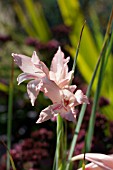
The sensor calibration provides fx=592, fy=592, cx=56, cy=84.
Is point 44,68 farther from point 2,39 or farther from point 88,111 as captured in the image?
point 2,39

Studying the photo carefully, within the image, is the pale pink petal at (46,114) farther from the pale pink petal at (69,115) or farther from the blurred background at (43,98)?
the blurred background at (43,98)

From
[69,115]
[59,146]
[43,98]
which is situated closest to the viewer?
[69,115]

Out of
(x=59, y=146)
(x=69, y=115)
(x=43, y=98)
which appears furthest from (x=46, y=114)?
(x=43, y=98)

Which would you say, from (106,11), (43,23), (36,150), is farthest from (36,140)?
(106,11)

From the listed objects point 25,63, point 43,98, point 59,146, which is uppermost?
point 43,98

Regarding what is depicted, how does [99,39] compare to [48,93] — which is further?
[99,39]

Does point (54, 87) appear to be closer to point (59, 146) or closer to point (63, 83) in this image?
point (63, 83)

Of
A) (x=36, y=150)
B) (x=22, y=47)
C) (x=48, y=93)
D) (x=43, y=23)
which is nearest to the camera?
(x=48, y=93)

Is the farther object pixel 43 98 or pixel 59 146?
pixel 43 98

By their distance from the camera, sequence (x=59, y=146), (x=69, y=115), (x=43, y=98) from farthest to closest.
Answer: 1. (x=43, y=98)
2. (x=59, y=146)
3. (x=69, y=115)
